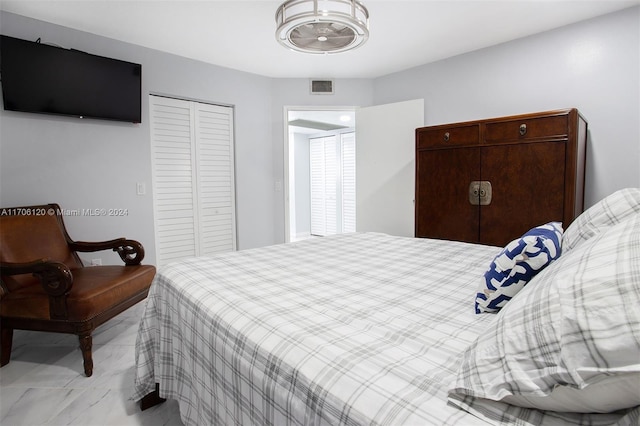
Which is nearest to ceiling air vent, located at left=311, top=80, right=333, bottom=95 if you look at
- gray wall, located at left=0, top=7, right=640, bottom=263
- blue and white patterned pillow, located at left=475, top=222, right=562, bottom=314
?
gray wall, located at left=0, top=7, right=640, bottom=263

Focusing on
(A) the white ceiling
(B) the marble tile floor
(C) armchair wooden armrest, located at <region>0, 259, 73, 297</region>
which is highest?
(A) the white ceiling

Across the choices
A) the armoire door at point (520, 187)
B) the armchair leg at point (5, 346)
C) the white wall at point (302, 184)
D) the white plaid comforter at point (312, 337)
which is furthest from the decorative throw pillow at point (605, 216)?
the white wall at point (302, 184)

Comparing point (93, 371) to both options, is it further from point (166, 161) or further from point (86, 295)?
point (166, 161)

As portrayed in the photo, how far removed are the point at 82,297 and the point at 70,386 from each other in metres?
0.46

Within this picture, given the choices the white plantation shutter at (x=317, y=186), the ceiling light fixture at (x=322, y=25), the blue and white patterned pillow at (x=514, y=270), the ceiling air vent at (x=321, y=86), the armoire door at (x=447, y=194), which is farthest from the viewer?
the white plantation shutter at (x=317, y=186)

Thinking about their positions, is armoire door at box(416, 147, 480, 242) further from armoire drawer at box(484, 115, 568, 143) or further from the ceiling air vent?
the ceiling air vent

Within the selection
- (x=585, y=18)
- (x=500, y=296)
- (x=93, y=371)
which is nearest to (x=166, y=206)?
(x=93, y=371)

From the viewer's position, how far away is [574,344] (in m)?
0.51

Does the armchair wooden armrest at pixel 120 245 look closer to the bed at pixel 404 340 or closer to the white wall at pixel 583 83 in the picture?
the bed at pixel 404 340

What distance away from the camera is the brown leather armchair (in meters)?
1.86

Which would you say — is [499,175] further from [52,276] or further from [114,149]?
[114,149]

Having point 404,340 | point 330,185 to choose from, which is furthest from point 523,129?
point 330,185

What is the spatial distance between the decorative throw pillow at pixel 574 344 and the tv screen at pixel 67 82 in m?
3.33

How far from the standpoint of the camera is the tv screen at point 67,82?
2465 millimetres
